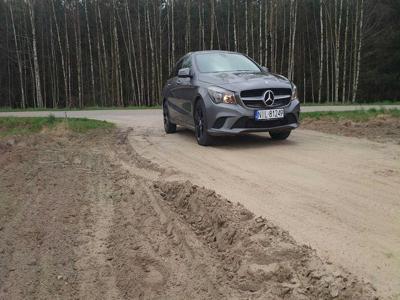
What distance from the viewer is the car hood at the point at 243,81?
310 inches

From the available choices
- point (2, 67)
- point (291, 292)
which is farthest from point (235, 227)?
point (2, 67)

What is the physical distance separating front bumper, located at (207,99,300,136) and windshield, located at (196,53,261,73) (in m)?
1.30

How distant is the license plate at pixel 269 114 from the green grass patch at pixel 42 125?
5071 millimetres

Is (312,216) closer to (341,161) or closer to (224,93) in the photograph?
(341,161)

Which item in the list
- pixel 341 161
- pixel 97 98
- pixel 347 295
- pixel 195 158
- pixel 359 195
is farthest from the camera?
pixel 97 98

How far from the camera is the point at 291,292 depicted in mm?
2947

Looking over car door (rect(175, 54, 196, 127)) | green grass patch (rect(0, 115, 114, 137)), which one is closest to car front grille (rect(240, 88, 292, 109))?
car door (rect(175, 54, 196, 127))

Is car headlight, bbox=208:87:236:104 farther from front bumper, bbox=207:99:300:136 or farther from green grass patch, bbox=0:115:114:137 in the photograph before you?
green grass patch, bbox=0:115:114:137

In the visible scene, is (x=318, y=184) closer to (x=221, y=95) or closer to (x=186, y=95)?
(x=221, y=95)

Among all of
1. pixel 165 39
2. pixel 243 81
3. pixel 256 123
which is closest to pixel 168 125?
pixel 243 81

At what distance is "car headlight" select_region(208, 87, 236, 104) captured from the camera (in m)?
7.84

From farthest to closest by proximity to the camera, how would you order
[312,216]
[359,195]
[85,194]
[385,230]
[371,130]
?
[371,130], [85,194], [359,195], [312,216], [385,230]

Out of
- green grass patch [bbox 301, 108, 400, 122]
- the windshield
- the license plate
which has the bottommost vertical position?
green grass patch [bbox 301, 108, 400, 122]

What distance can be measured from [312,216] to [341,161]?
8.31ft
